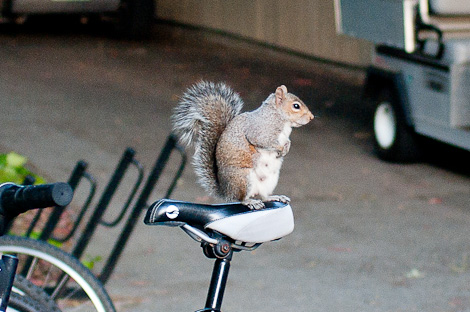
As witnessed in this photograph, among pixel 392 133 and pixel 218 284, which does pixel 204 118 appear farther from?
pixel 392 133

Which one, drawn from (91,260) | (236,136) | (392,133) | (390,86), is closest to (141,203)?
(91,260)

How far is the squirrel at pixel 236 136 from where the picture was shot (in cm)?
216

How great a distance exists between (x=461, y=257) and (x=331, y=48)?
8030 mm

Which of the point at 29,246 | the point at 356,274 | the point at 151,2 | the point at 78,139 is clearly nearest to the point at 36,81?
A: the point at 78,139

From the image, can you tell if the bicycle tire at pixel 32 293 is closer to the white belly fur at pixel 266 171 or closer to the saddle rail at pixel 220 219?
the saddle rail at pixel 220 219

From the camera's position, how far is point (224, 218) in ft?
7.27

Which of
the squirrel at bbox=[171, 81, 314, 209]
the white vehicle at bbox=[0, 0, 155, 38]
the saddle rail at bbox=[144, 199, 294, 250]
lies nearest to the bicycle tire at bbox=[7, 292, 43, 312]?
the saddle rail at bbox=[144, 199, 294, 250]

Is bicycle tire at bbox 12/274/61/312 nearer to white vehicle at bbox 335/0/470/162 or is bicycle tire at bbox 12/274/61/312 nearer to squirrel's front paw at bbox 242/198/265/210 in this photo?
squirrel's front paw at bbox 242/198/265/210

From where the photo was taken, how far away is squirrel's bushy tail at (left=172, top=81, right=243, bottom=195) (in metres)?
2.23

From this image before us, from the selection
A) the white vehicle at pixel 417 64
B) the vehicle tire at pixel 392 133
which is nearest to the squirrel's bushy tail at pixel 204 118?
the white vehicle at pixel 417 64

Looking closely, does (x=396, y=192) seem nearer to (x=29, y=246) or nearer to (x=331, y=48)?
(x=29, y=246)

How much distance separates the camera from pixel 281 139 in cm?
217

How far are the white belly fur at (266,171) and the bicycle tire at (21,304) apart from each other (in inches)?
27.5

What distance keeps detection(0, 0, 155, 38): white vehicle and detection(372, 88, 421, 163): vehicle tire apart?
7.18 metres
